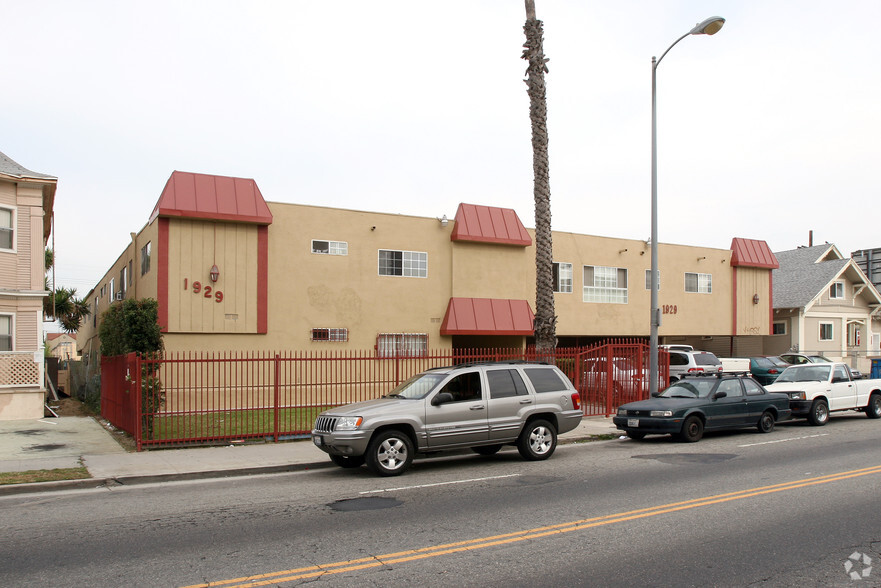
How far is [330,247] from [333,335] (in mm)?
2890

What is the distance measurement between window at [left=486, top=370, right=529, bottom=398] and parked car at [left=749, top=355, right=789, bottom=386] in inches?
805

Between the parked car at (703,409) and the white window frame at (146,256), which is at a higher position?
the white window frame at (146,256)

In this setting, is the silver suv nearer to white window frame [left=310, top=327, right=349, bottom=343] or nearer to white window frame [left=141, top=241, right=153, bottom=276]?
white window frame [left=310, top=327, right=349, bottom=343]

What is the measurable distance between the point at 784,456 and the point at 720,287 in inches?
873

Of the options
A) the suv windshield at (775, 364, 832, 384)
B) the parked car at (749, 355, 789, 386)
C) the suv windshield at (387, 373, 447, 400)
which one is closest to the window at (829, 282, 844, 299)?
the parked car at (749, 355, 789, 386)

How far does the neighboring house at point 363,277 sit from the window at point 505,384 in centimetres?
1150

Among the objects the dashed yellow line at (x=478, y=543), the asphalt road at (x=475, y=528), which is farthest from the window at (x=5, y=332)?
the dashed yellow line at (x=478, y=543)

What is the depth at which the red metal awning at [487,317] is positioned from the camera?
979 inches

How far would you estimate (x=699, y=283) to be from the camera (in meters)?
32.9

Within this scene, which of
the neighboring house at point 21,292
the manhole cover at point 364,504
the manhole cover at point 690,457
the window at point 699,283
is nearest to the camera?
the manhole cover at point 364,504

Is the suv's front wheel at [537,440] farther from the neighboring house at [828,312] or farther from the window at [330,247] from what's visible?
the neighboring house at [828,312]

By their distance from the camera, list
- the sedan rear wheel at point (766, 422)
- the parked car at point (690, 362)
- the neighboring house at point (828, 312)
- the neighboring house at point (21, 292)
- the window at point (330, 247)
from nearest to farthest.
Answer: the sedan rear wheel at point (766, 422) < the neighboring house at point (21, 292) < the window at point (330, 247) < the parked car at point (690, 362) < the neighboring house at point (828, 312)

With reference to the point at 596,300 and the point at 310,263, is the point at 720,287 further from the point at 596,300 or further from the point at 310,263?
the point at 310,263

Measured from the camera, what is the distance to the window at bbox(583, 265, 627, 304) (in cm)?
2983
